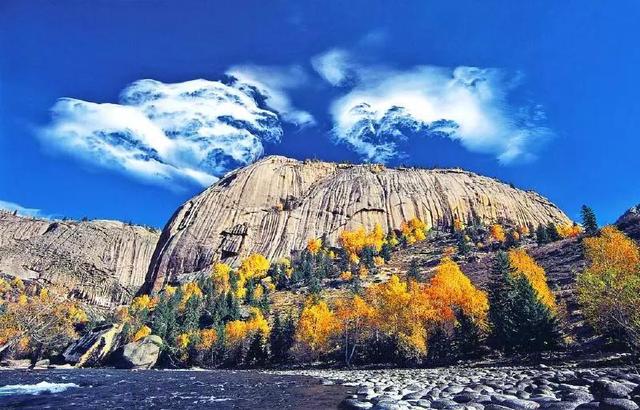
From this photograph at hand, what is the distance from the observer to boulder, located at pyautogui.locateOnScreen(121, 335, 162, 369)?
78.2 m

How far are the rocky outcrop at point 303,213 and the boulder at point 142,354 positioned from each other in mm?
83039

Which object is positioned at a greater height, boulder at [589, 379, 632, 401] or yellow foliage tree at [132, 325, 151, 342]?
yellow foliage tree at [132, 325, 151, 342]

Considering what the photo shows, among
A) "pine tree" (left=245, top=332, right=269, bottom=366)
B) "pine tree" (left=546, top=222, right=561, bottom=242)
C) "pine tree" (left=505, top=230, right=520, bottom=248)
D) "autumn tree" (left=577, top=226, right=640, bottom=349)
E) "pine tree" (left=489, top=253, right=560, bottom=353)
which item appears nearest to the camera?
"autumn tree" (left=577, top=226, right=640, bottom=349)

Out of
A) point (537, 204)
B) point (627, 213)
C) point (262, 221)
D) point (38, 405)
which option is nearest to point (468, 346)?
point (38, 405)

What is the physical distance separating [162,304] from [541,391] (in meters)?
105

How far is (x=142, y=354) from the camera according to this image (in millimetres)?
79625

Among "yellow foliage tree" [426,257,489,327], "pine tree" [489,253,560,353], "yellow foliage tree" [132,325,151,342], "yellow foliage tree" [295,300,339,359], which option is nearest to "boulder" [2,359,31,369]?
"yellow foliage tree" [132,325,151,342]

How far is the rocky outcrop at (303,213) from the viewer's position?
173 metres

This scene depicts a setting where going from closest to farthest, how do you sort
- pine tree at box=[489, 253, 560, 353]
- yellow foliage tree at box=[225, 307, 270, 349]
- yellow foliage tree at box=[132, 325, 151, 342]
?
pine tree at box=[489, 253, 560, 353], yellow foliage tree at box=[225, 307, 270, 349], yellow foliage tree at box=[132, 325, 151, 342]

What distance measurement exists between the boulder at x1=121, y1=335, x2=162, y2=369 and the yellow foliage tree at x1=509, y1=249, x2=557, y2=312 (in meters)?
66.4

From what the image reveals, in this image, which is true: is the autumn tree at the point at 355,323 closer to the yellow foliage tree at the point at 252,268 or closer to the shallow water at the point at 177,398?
the shallow water at the point at 177,398

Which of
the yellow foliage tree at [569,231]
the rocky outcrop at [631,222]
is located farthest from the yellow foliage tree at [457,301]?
the yellow foliage tree at [569,231]

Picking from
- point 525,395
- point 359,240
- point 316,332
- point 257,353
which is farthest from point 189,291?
point 525,395

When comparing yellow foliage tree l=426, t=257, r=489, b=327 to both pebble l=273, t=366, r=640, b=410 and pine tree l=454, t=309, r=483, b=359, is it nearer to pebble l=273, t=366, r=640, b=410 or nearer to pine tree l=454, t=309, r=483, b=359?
pine tree l=454, t=309, r=483, b=359
